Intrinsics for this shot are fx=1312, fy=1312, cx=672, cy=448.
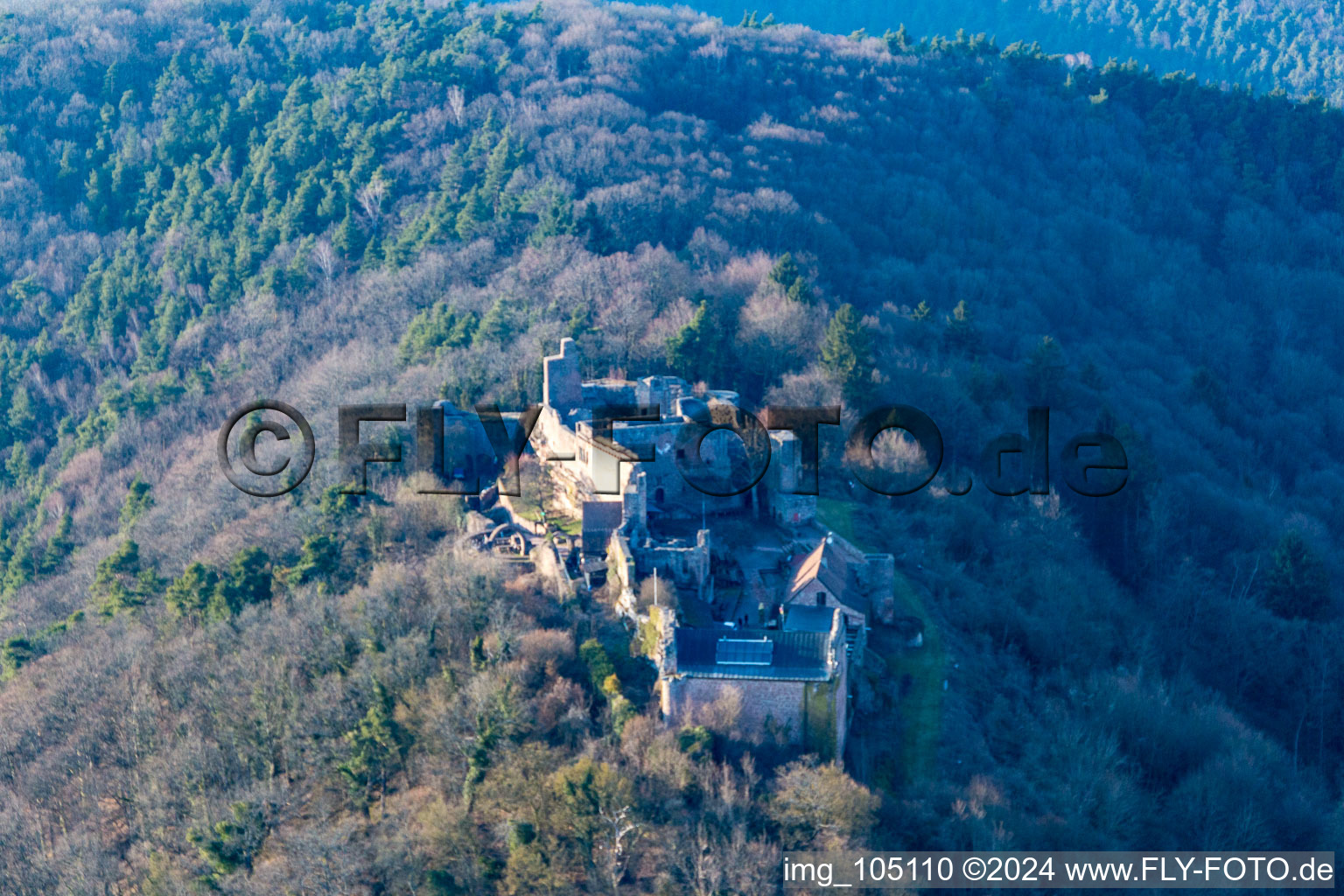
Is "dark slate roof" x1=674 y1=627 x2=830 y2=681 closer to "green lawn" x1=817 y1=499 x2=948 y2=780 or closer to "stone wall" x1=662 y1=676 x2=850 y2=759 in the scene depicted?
"stone wall" x1=662 y1=676 x2=850 y2=759

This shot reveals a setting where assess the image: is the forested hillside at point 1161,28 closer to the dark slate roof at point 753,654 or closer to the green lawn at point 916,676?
the green lawn at point 916,676

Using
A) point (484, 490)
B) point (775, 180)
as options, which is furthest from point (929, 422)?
point (775, 180)

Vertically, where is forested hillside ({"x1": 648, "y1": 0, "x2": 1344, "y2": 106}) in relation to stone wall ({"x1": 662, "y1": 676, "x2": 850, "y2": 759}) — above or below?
above

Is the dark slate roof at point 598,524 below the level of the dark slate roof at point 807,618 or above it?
above

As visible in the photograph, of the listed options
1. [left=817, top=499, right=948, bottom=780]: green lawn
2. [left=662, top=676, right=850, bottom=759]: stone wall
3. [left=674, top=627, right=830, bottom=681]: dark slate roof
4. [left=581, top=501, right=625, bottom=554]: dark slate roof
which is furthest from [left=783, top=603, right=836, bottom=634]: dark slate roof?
[left=581, top=501, right=625, bottom=554]: dark slate roof

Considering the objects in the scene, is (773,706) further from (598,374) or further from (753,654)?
(598,374)

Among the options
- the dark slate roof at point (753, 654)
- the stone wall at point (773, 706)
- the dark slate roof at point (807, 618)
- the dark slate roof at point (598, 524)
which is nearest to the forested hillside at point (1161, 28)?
the dark slate roof at point (598, 524)
